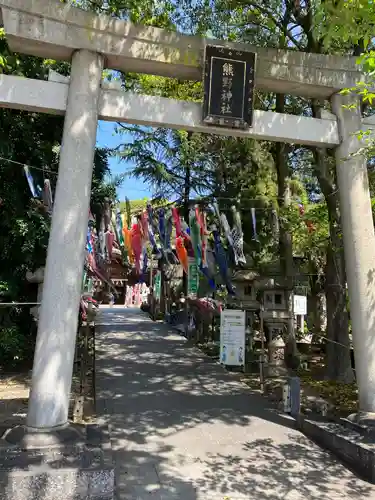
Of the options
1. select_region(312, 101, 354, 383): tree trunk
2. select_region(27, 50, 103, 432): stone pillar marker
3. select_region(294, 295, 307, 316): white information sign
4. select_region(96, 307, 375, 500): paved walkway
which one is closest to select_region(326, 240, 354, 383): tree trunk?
A: select_region(312, 101, 354, 383): tree trunk

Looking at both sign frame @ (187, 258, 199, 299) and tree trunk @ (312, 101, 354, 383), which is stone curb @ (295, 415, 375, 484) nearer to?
tree trunk @ (312, 101, 354, 383)

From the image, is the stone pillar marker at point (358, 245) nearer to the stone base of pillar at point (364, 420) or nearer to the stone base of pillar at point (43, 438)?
the stone base of pillar at point (364, 420)

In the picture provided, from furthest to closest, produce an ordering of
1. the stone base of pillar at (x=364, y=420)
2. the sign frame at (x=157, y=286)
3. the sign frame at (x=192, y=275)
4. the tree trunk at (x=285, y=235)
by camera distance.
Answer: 1. the sign frame at (x=157, y=286)
2. the sign frame at (x=192, y=275)
3. the tree trunk at (x=285, y=235)
4. the stone base of pillar at (x=364, y=420)

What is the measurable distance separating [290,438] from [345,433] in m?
0.77

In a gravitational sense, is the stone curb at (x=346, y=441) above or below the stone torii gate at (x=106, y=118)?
below

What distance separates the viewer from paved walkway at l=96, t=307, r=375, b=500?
4.24m

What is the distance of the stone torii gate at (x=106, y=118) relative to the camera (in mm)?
4719

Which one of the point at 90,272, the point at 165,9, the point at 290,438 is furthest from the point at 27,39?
the point at 90,272

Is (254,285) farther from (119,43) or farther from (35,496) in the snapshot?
(35,496)

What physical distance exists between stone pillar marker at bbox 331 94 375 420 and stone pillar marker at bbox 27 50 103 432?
3.30m

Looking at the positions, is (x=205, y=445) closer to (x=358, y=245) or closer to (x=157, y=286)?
(x=358, y=245)

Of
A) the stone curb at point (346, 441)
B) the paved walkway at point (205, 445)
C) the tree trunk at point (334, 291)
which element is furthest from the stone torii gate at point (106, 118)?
the tree trunk at point (334, 291)

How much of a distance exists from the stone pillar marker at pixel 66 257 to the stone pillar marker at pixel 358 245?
3.30 meters

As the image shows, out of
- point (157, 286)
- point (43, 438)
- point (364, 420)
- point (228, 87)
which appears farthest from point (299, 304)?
point (157, 286)
